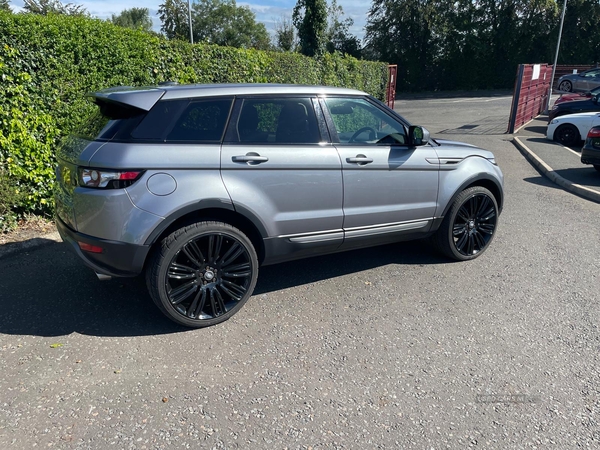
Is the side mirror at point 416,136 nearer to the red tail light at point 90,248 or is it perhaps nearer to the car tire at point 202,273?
the car tire at point 202,273

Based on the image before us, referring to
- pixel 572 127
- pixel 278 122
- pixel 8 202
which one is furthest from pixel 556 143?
pixel 8 202

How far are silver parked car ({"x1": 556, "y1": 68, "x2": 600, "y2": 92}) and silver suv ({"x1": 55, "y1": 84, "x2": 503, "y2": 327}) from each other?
80.2 ft

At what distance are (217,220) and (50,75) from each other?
3.37 metres

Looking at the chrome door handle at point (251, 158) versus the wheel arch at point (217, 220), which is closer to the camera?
the wheel arch at point (217, 220)

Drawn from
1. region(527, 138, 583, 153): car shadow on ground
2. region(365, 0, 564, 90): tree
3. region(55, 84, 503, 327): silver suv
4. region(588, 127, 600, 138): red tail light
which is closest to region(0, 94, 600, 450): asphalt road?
region(55, 84, 503, 327): silver suv

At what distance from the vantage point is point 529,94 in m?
17.2

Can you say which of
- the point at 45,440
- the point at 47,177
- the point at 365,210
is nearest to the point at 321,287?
the point at 365,210

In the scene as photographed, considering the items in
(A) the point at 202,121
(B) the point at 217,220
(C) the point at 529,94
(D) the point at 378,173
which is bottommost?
(C) the point at 529,94

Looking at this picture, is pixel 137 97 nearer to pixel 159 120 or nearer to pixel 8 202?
pixel 159 120

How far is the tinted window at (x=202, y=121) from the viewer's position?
3.59 m

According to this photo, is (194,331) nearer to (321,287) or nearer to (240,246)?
(240,246)

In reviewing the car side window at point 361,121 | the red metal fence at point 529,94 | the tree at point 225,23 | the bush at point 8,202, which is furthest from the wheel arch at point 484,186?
the tree at point 225,23

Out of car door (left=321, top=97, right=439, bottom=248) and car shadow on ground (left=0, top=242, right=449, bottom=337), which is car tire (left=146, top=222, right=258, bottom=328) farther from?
car door (left=321, top=97, right=439, bottom=248)

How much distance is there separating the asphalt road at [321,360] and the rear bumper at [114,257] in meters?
0.52
